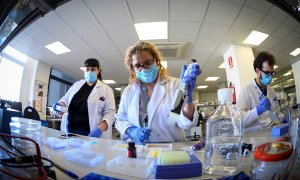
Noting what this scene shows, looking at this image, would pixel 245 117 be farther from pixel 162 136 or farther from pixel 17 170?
pixel 17 170

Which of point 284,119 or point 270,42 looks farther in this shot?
point 284,119

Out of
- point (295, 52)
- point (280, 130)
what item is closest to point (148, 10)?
point (295, 52)

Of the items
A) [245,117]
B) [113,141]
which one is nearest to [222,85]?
[245,117]

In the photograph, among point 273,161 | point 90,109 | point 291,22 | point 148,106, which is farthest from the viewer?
point 148,106

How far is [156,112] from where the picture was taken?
33.8 inches

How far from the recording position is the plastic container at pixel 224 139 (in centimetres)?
41

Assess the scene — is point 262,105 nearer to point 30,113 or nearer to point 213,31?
point 213,31

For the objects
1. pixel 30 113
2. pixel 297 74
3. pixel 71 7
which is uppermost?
pixel 71 7

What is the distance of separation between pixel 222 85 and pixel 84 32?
0.51m

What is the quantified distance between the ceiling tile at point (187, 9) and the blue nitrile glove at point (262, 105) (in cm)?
43

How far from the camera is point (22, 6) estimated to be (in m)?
0.42

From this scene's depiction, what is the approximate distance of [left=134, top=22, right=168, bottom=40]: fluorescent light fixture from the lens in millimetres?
502

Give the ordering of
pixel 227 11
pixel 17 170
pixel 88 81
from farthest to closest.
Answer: pixel 88 81
pixel 227 11
pixel 17 170

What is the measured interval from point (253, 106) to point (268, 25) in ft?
1.18
